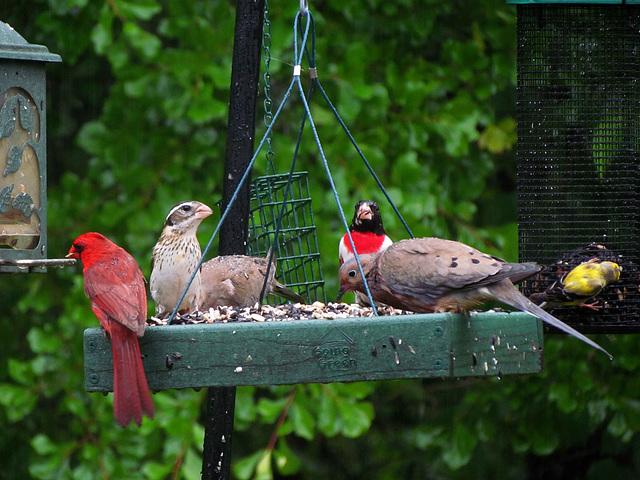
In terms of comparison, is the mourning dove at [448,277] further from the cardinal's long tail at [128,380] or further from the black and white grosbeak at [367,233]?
the black and white grosbeak at [367,233]

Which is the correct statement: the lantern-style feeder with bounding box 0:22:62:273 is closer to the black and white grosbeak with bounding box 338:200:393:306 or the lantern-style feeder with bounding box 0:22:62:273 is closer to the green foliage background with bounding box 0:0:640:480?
the green foliage background with bounding box 0:0:640:480

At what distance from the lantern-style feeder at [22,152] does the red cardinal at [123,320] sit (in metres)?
0.39

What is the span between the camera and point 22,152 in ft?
12.5

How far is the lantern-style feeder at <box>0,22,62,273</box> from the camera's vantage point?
3725mm

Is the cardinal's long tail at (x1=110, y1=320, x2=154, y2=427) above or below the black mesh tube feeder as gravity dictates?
below

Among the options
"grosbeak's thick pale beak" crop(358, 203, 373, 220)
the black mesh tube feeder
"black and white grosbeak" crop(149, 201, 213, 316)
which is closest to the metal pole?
"black and white grosbeak" crop(149, 201, 213, 316)

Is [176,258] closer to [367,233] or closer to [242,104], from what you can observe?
[242,104]

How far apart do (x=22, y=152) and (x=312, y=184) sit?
7.53 ft

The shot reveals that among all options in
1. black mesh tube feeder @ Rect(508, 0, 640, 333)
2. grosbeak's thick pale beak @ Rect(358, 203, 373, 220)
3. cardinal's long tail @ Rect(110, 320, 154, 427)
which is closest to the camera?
cardinal's long tail @ Rect(110, 320, 154, 427)

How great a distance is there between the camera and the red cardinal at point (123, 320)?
2883mm

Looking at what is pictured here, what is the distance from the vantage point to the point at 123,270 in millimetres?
3412

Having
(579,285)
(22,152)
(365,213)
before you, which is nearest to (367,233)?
(365,213)

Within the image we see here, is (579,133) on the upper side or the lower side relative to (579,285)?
upper

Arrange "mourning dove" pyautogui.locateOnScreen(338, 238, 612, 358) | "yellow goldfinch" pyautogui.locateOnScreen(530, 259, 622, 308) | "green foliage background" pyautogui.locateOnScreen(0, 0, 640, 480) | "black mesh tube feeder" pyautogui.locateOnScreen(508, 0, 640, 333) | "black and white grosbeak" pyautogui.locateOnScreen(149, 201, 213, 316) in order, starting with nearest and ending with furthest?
1. "mourning dove" pyautogui.locateOnScreen(338, 238, 612, 358)
2. "black and white grosbeak" pyautogui.locateOnScreen(149, 201, 213, 316)
3. "yellow goldfinch" pyautogui.locateOnScreen(530, 259, 622, 308)
4. "black mesh tube feeder" pyautogui.locateOnScreen(508, 0, 640, 333)
5. "green foliage background" pyautogui.locateOnScreen(0, 0, 640, 480)
